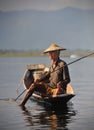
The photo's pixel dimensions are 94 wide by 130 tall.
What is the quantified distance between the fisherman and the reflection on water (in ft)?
1.36

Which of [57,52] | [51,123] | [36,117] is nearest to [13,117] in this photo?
[36,117]

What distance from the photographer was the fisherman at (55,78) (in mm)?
10664

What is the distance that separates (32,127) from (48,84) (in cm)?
226

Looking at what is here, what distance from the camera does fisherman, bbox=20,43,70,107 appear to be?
35.0 ft

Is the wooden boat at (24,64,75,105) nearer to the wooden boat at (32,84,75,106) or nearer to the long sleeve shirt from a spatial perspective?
the wooden boat at (32,84,75,106)

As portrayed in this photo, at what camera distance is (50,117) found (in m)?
10.0

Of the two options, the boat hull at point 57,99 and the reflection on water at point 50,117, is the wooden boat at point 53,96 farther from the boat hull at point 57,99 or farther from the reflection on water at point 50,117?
the reflection on water at point 50,117

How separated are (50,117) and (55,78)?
113cm

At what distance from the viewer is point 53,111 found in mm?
10844

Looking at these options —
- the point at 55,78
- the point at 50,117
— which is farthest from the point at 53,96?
the point at 50,117

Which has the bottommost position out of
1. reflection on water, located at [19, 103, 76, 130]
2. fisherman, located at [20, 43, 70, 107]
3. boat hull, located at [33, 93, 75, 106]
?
reflection on water, located at [19, 103, 76, 130]

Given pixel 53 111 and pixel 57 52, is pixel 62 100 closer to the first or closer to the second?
pixel 53 111

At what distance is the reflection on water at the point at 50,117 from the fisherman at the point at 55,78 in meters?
0.41

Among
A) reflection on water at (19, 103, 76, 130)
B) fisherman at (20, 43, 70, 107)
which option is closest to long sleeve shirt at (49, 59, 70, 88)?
fisherman at (20, 43, 70, 107)
